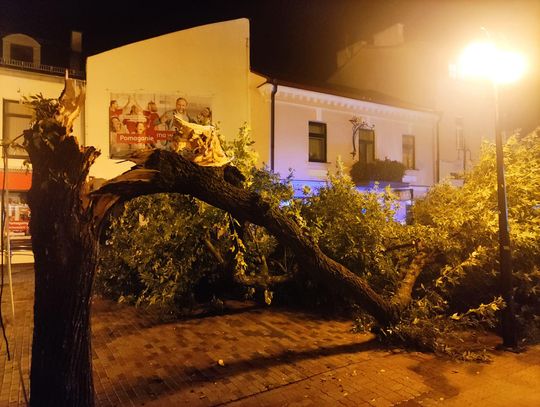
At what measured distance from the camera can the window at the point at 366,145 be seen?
728 inches

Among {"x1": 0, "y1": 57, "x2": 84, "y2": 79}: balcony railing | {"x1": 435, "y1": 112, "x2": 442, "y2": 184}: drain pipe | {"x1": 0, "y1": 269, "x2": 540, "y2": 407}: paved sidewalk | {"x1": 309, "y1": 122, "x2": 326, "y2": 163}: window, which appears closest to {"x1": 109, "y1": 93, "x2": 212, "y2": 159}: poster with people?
{"x1": 0, "y1": 57, "x2": 84, "y2": 79}: balcony railing

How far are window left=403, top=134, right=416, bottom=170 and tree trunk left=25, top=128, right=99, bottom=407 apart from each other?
60.7 feet

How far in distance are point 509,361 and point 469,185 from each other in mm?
3533

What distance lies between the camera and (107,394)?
4480 millimetres

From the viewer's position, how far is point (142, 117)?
15039 millimetres

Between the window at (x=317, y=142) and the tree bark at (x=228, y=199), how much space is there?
11540 mm

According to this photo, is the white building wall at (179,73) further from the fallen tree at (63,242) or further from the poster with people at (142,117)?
the fallen tree at (63,242)

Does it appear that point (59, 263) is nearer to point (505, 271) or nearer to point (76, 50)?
point (505, 271)

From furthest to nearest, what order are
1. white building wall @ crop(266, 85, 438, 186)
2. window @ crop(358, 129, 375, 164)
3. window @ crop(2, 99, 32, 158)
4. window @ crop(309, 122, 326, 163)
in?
1. window @ crop(358, 129, 375, 164)
2. window @ crop(309, 122, 326, 163)
3. white building wall @ crop(266, 85, 438, 186)
4. window @ crop(2, 99, 32, 158)

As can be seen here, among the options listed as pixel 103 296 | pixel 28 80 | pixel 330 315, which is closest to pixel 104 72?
pixel 28 80

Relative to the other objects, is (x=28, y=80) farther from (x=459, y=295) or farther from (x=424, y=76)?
(x=424, y=76)

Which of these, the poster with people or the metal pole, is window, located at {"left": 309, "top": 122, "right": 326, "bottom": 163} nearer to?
the poster with people

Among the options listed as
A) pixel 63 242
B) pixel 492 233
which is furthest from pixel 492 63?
pixel 63 242

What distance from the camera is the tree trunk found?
3.16m
